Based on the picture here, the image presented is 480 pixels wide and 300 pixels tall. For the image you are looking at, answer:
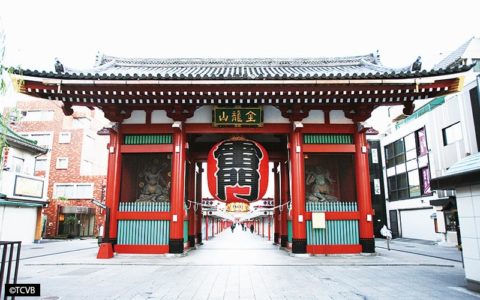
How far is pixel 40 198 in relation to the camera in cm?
2264

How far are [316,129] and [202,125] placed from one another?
14.4 ft

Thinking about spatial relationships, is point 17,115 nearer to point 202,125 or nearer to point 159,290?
point 159,290

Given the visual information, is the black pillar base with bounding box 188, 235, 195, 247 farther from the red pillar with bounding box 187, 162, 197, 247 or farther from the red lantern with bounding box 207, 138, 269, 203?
the red lantern with bounding box 207, 138, 269, 203

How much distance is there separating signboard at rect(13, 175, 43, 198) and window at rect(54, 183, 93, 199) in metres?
7.48

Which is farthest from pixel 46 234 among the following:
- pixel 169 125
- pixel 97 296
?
pixel 97 296

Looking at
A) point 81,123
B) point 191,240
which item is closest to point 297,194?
point 191,240

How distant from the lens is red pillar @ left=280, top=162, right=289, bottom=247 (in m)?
14.2

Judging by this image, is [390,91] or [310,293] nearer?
[310,293]

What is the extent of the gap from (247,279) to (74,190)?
28.7 m

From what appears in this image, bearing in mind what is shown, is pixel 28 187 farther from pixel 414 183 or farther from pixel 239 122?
pixel 414 183

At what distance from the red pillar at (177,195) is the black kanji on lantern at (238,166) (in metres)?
1.42

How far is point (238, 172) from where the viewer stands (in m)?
10.6

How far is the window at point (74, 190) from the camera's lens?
30.4 m

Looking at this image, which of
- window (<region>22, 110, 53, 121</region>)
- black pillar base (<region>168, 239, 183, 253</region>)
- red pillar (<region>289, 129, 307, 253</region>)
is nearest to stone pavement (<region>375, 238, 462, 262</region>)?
red pillar (<region>289, 129, 307, 253</region>)
